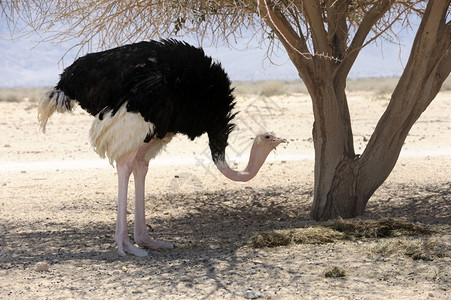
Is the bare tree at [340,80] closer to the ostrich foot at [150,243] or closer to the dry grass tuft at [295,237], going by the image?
the dry grass tuft at [295,237]

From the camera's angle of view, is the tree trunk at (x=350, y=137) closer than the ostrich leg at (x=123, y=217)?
No

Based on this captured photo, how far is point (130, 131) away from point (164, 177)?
5.12 meters

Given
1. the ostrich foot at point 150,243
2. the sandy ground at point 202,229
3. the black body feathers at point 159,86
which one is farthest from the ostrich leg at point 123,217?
the black body feathers at point 159,86

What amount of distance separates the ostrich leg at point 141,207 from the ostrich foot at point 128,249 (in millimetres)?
268

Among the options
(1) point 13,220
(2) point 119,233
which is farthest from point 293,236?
(1) point 13,220

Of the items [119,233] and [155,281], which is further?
[119,233]

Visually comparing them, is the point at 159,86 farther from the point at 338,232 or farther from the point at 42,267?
the point at 338,232

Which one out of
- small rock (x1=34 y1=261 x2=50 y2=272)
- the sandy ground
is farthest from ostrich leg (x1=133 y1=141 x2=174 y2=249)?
small rock (x1=34 y1=261 x2=50 y2=272)

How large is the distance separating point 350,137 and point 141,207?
7.88 ft

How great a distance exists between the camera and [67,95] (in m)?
6.95

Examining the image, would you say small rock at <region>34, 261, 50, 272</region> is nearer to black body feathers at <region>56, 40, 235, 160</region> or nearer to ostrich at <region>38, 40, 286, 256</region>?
ostrich at <region>38, 40, 286, 256</region>

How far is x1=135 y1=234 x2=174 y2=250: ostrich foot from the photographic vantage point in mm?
6910

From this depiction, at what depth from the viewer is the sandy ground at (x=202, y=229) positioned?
5350 mm

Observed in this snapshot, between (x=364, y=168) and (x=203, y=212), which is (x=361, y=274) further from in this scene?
(x=203, y=212)
